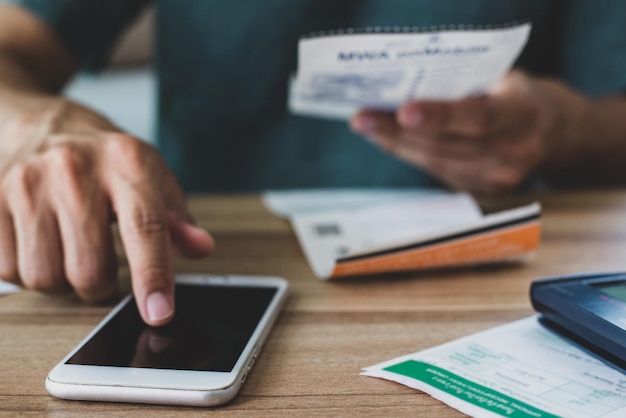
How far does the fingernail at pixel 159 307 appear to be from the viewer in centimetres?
42

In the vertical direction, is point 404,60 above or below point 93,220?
above

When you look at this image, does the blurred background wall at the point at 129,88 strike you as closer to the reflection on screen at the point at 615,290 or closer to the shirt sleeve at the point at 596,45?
the shirt sleeve at the point at 596,45

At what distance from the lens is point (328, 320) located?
0.47m

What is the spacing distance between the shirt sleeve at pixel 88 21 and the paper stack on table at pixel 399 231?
372mm

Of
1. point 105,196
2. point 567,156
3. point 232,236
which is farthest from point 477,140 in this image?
point 105,196

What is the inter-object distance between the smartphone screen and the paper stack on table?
92 millimetres

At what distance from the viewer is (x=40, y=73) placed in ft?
2.99

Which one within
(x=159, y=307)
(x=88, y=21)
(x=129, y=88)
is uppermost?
(x=88, y=21)

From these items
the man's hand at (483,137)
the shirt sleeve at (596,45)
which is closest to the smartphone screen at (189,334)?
the man's hand at (483,137)

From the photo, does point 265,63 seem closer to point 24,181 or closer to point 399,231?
point 399,231

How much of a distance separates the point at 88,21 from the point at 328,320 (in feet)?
2.20

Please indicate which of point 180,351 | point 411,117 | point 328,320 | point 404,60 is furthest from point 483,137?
point 180,351

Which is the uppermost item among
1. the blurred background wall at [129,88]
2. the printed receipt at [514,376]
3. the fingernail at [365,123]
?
the fingernail at [365,123]

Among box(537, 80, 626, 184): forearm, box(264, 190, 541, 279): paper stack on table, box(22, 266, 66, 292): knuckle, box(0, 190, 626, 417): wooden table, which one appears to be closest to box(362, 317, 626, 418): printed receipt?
box(0, 190, 626, 417): wooden table
